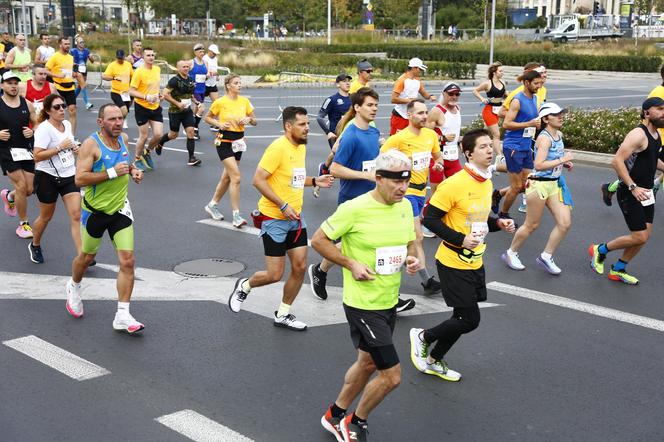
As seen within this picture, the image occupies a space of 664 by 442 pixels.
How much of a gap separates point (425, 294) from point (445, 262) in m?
2.12

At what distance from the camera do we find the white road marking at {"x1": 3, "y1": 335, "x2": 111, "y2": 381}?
6.02 m

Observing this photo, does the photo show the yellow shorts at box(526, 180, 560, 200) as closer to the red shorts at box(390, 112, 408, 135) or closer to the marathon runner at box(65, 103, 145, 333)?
the red shorts at box(390, 112, 408, 135)

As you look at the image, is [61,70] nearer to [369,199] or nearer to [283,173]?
[283,173]

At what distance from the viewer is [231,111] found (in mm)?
10805

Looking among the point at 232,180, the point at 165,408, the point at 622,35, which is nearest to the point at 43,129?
the point at 232,180

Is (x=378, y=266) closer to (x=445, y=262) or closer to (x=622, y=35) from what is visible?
(x=445, y=262)

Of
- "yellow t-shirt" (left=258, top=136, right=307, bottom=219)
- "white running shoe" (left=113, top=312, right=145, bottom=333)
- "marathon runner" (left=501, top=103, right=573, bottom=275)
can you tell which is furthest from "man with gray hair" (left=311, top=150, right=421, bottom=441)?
"marathon runner" (left=501, top=103, right=573, bottom=275)

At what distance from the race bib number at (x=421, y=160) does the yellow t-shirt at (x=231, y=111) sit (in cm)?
348

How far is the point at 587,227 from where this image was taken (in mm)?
10734

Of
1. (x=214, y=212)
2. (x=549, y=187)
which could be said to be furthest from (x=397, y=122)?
(x=549, y=187)

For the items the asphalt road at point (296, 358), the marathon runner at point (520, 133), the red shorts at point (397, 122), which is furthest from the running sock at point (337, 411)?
the red shorts at point (397, 122)

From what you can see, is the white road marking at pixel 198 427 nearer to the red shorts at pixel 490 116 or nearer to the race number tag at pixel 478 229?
the race number tag at pixel 478 229

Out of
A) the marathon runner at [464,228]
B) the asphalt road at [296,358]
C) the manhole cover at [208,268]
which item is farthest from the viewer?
the manhole cover at [208,268]

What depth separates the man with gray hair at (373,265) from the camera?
15.6 ft
